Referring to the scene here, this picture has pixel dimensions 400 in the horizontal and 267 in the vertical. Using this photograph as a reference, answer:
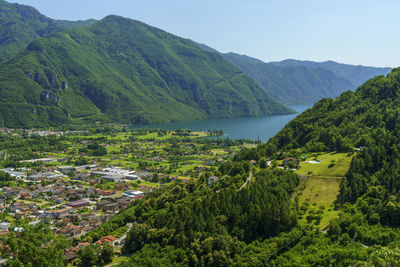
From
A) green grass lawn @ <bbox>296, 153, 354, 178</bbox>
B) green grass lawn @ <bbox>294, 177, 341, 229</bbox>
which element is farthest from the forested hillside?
green grass lawn @ <bbox>296, 153, 354, 178</bbox>

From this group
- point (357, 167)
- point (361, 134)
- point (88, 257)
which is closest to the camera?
point (88, 257)

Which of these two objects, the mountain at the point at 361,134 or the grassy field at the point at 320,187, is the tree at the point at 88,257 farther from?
the mountain at the point at 361,134

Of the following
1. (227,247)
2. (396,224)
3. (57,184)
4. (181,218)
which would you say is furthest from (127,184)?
(396,224)

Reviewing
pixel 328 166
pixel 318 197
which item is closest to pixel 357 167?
pixel 328 166

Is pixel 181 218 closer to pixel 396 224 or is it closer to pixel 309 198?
pixel 309 198

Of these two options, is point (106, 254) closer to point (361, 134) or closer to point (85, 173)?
point (361, 134)
